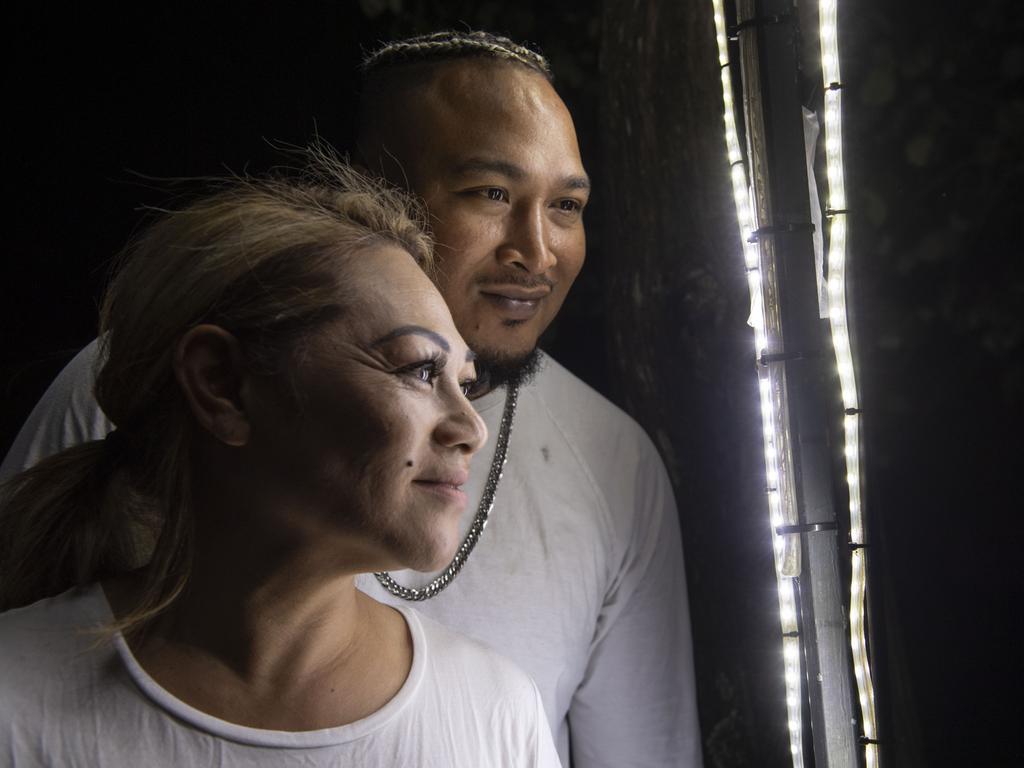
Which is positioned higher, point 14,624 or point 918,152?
point 918,152

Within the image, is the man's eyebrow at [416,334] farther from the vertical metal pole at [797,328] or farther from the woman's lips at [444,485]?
the vertical metal pole at [797,328]

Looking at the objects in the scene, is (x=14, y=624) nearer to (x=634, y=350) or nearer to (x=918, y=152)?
(x=634, y=350)

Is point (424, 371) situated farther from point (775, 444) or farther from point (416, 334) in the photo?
point (775, 444)

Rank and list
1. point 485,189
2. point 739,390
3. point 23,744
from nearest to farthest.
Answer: point 23,744 → point 485,189 → point 739,390

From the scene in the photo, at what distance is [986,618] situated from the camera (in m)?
1.24

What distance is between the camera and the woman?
0.92m

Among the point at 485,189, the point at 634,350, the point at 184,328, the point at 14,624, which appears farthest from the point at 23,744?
the point at 634,350

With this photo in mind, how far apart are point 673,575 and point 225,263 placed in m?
0.65

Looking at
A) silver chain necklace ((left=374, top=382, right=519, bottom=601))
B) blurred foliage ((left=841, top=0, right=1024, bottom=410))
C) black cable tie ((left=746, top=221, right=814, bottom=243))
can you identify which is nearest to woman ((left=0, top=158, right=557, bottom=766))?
silver chain necklace ((left=374, top=382, right=519, bottom=601))

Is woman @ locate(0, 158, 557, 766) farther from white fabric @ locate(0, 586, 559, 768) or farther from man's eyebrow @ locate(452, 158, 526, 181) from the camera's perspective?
man's eyebrow @ locate(452, 158, 526, 181)

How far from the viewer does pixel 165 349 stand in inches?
38.8

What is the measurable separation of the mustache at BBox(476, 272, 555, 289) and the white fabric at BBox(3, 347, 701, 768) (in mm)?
148

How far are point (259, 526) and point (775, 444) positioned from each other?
0.46m

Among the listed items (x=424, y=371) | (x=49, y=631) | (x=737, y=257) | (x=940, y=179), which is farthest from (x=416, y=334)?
(x=940, y=179)
